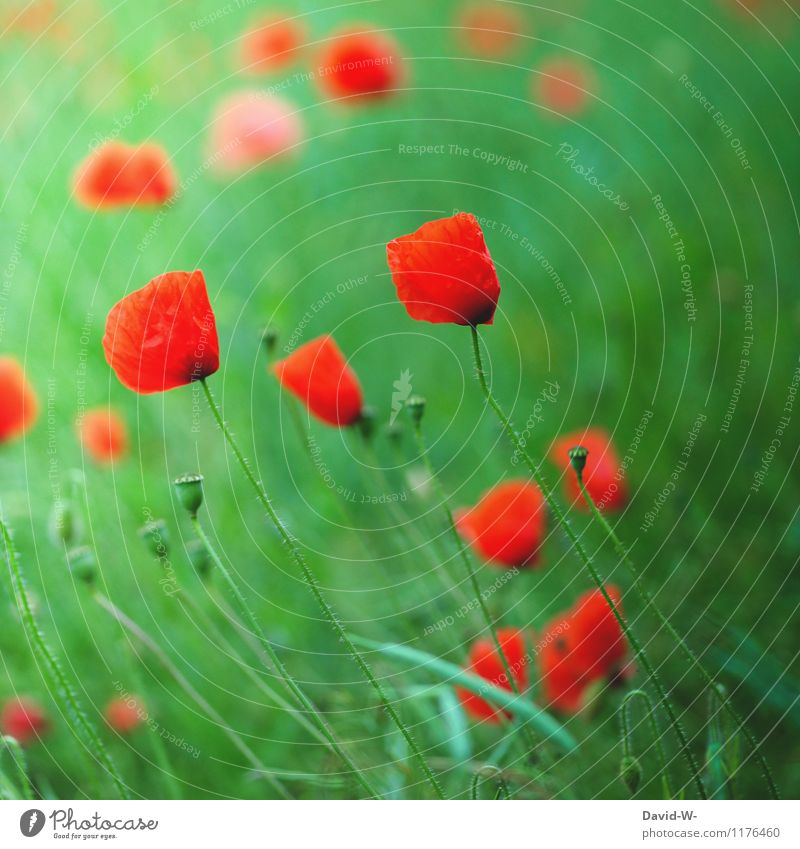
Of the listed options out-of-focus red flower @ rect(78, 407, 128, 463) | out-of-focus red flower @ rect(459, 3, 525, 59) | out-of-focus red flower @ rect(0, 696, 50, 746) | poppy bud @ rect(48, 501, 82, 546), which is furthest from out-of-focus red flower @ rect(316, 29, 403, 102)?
out-of-focus red flower @ rect(0, 696, 50, 746)

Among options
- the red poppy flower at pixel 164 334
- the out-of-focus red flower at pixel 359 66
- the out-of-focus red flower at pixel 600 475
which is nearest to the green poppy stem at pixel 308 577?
the red poppy flower at pixel 164 334

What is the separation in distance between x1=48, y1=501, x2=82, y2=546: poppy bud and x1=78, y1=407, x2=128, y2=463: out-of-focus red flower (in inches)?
5.9

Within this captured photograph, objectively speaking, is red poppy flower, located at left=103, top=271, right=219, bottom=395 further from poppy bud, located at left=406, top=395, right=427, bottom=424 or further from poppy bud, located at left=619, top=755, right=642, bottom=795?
poppy bud, located at left=619, top=755, right=642, bottom=795

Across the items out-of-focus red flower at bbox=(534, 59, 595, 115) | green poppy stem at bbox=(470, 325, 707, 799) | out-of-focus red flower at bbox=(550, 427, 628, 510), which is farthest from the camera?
out-of-focus red flower at bbox=(534, 59, 595, 115)

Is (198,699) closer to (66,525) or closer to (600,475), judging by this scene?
(66,525)

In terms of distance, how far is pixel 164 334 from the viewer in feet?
1.38

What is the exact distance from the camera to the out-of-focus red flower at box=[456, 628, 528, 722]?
0.55 metres

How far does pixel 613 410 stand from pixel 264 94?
53 cm

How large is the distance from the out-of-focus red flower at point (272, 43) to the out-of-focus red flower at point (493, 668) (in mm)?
644

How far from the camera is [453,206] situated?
1065mm

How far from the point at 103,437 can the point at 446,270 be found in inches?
17.2
